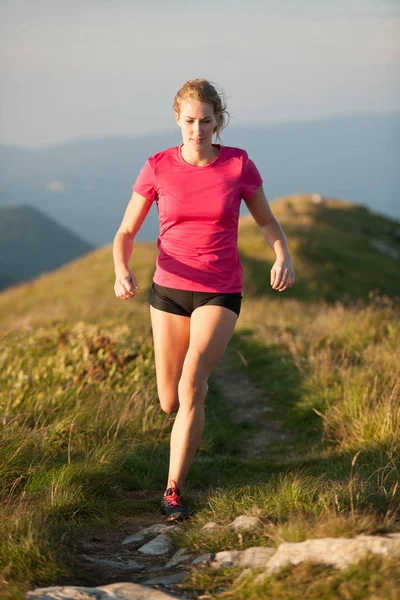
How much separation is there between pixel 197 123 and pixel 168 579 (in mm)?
2817

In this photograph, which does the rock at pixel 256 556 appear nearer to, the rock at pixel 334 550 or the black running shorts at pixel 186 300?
the rock at pixel 334 550

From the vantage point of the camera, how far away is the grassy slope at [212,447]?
12.0 feet

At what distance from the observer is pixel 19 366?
897 centimetres

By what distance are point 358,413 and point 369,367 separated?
3.94ft

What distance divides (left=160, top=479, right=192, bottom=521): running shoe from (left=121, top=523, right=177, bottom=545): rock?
12 centimetres

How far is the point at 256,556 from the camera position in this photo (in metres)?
3.57

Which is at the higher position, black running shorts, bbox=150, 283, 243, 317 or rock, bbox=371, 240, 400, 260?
black running shorts, bbox=150, 283, 243, 317

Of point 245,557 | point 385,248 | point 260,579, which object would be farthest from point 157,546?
point 385,248

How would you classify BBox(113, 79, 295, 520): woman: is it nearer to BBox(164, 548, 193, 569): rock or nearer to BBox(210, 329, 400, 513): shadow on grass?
BBox(164, 548, 193, 569): rock

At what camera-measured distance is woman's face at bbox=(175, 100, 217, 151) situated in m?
4.82

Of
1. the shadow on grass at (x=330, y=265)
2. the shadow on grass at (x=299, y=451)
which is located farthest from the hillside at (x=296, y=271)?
the shadow on grass at (x=299, y=451)

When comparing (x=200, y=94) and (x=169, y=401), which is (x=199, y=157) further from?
(x=169, y=401)

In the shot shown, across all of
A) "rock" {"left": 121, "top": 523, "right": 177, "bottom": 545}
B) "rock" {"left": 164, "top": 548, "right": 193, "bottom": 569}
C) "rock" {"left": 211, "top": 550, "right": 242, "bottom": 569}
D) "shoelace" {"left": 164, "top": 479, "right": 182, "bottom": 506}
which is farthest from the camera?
"shoelace" {"left": 164, "top": 479, "right": 182, "bottom": 506}

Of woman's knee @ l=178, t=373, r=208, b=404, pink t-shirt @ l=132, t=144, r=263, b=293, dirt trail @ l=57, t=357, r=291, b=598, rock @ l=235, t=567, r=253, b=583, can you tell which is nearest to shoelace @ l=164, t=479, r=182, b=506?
dirt trail @ l=57, t=357, r=291, b=598
